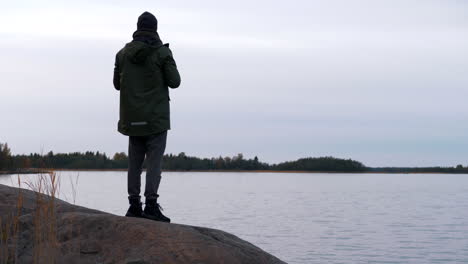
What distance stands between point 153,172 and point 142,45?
147 centimetres

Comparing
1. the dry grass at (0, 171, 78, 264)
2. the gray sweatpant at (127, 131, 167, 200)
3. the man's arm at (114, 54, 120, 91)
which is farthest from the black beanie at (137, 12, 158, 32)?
the dry grass at (0, 171, 78, 264)

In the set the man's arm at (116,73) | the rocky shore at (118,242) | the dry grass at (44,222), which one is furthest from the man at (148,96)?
the dry grass at (44,222)

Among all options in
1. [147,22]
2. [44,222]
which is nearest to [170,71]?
[147,22]

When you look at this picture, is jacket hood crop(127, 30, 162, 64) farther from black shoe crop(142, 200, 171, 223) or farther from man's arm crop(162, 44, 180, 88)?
black shoe crop(142, 200, 171, 223)

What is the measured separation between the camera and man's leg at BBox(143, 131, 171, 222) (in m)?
7.80

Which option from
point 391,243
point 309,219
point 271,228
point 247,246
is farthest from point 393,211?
point 247,246

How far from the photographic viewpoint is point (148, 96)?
7684mm

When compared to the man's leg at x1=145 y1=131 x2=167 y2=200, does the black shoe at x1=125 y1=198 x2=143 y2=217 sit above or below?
below

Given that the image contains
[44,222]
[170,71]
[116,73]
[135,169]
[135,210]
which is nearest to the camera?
[44,222]

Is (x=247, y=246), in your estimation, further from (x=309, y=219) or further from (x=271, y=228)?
(x=309, y=219)

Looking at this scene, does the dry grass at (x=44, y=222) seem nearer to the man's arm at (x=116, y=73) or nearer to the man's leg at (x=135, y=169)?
the man's leg at (x=135, y=169)

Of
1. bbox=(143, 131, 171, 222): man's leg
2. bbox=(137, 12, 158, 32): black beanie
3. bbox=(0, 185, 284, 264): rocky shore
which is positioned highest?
bbox=(137, 12, 158, 32): black beanie

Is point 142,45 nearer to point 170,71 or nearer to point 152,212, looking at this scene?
point 170,71

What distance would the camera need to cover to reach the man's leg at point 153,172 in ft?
25.6
